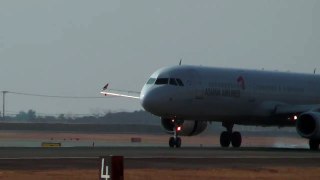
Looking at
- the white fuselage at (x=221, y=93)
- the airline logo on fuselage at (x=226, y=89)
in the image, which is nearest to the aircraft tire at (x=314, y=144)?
the white fuselage at (x=221, y=93)

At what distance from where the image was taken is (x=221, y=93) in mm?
57562

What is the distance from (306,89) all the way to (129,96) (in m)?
11.3

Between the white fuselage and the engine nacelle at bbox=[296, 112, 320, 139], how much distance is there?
149 inches

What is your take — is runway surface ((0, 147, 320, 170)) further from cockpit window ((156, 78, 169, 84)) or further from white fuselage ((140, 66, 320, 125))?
cockpit window ((156, 78, 169, 84))

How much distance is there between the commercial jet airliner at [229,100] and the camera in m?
55.9

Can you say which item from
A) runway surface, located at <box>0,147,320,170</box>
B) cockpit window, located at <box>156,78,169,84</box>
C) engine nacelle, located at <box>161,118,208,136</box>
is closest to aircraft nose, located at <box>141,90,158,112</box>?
cockpit window, located at <box>156,78,169,84</box>

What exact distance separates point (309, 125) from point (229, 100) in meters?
4.86

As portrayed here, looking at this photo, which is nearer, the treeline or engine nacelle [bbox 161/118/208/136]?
engine nacelle [bbox 161/118/208/136]

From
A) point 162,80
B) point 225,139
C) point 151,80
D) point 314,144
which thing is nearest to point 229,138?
point 225,139

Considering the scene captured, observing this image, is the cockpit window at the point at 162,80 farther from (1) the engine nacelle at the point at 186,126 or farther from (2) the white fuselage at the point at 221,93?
(1) the engine nacelle at the point at 186,126

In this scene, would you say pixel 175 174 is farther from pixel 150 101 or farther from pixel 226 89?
pixel 226 89

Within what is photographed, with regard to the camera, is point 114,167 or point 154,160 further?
point 154,160

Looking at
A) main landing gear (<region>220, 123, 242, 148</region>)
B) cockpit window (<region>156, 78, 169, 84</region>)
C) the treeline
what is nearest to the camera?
cockpit window (<region>156, 78, 169, 84</region>)

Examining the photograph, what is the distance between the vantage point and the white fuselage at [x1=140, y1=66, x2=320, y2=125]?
55812 mm
